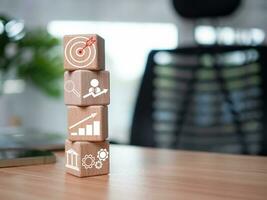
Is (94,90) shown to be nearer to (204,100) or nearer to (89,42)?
(89,42)

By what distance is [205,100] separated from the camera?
151cm

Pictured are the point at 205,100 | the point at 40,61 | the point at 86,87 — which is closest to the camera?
the point at 86,87

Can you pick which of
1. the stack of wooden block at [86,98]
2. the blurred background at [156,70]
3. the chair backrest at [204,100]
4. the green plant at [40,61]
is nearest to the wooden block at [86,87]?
the stack of wooden block at [86,98]

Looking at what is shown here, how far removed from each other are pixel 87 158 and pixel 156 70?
0.89 m

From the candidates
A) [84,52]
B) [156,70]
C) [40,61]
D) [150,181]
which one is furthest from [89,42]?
[40,61]

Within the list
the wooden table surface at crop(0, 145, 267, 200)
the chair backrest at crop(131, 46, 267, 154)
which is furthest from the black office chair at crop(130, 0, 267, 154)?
the wooden table surface at crop(0, 145, 267, 200)

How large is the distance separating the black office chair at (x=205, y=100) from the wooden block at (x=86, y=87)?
83cm

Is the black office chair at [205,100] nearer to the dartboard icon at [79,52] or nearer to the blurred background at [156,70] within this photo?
the blurred background at [156,70]

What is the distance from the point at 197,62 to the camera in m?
1.51

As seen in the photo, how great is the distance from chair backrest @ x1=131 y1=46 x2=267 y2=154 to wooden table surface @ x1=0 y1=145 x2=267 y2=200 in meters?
0.51

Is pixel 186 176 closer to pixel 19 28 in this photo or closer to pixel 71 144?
pixel 71 144

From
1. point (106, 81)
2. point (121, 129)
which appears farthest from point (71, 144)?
point (121, 129)

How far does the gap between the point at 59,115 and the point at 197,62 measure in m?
0.99

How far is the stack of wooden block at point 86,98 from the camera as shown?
2.29 ft
